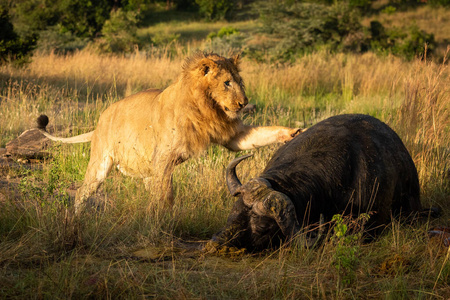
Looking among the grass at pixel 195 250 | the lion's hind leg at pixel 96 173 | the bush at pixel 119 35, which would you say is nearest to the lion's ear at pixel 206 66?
the grass at pixel 195 250

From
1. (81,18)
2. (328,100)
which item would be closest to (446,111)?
(328,100)

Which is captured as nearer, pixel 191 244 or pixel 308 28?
pixel 191 244

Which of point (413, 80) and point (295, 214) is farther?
point (413, 80)

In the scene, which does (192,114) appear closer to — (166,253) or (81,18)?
(166,253)

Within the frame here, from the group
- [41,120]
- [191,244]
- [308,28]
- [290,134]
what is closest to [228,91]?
[290,134]

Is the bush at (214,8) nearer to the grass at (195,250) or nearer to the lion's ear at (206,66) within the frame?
Result: the grass at (195,250)

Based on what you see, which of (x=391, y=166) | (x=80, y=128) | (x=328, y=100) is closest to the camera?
(x=391, y=166)

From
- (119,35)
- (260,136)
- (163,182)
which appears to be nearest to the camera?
(163,182)

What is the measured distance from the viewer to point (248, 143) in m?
5.82

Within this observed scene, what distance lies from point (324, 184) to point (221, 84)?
1545 mm

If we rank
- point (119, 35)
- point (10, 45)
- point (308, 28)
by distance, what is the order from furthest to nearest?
point (119, 35), point (308, 28), point (10, 45)

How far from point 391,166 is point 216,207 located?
6.07 ft

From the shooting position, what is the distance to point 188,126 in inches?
221

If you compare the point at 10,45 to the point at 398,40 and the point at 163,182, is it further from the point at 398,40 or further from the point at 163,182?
the point at 398,40
